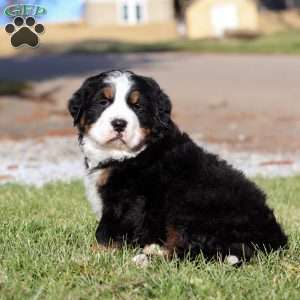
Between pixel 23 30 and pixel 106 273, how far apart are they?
5827 mm

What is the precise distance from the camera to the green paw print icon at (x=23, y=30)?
29.8 feet

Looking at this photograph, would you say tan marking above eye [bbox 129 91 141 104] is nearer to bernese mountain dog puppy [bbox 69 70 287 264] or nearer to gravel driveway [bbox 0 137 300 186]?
bernese mountain dog puppy [bbox 69 70 287 264]

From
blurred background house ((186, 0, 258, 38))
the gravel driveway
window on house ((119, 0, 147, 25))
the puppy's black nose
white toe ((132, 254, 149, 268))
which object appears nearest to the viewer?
white toe ((132, 254, 149, 268))

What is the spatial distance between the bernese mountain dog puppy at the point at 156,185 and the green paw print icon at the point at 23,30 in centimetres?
404

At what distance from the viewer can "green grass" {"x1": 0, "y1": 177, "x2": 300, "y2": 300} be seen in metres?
4.07

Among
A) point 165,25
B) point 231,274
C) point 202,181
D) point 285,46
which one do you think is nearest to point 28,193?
point 202,181

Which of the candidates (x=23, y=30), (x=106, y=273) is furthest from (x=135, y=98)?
(x=23, y=30)

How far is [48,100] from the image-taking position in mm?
21234

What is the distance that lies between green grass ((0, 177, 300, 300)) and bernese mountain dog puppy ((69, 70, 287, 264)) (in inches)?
5.4

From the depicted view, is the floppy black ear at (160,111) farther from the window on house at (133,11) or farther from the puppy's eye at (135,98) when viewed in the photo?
the window on house at (133,11)

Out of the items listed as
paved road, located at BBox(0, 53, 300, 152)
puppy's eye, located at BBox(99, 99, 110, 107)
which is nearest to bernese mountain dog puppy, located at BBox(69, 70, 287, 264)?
puppy's eye, located at BBox(99, 99, 110, 107)

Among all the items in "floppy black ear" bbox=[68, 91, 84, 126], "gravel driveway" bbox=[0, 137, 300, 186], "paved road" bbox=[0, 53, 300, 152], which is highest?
"floppy black ear" bbox=[68, 91, 84, 126]

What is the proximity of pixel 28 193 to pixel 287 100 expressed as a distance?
12.3m

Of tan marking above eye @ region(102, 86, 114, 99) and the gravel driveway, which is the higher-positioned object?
tan marking above eye @ region(102, 86, 114, 99)
